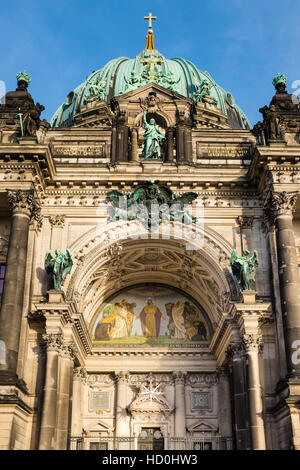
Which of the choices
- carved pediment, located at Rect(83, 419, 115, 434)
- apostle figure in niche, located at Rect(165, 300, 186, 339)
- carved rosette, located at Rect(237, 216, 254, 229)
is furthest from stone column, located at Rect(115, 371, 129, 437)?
carved rosette, located at Rect(237, 216, 254, 229)

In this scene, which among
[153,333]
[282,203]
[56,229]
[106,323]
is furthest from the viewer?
[106,323]

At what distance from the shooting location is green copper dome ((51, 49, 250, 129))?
3491 centimetres

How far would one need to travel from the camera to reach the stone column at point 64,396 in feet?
66.9

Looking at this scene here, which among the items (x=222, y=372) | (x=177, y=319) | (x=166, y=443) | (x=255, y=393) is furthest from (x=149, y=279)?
(x=255, y=393)

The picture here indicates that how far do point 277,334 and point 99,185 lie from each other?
9.16 m

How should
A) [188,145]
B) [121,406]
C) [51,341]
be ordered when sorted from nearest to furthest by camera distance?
[51,341] → [188,145] → [121,406]

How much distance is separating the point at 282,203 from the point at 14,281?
10.2 meters

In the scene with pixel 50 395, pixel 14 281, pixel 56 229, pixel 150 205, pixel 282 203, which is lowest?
pixel 50 395

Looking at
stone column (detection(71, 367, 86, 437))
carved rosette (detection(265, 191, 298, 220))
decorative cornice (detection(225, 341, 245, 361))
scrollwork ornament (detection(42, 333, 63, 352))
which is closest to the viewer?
scrollwork ornament (detection(42, 333, 63, 352))

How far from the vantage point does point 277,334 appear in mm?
20812

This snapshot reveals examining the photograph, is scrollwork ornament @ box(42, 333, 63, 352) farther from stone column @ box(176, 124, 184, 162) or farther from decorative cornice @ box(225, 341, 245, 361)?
stone column @ box(176, 124, 184, 162)

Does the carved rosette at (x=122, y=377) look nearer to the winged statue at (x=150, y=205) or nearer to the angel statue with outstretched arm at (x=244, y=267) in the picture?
the winged statue at (x=150, y=205)

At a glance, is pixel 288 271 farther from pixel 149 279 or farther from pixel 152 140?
pixel 149 279

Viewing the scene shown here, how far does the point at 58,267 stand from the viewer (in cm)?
2167
